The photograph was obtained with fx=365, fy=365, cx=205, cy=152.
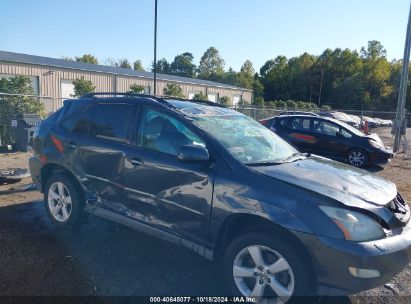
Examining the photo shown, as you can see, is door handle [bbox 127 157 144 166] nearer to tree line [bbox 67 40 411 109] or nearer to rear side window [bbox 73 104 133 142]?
rear side window [bbox 73 104 133 142]

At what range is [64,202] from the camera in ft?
15.5

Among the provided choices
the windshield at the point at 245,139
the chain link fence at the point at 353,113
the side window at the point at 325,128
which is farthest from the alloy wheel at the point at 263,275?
the chain link fence at the point at 353,113

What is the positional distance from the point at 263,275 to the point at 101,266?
1.77 metres

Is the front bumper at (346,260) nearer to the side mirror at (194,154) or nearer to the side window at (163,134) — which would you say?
the side mirror at (194,154)

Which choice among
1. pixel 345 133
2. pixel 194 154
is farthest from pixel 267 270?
pixel 345 133

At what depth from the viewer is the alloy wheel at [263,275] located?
2.98 metres

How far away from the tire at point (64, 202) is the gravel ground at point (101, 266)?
0.50ft

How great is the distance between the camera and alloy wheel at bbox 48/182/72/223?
15.4 ft

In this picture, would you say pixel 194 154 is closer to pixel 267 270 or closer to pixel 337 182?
pixel 267 270

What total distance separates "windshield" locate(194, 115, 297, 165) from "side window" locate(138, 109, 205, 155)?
168mm

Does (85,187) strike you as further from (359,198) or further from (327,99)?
(327,99)

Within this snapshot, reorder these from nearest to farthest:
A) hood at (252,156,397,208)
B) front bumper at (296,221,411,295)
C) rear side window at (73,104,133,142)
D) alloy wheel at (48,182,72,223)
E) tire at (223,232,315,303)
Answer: front bumper at (296,221,411,295) → tire at (223,232,315,303) → hood at (252,156,397,208) → rear side window at (73,104,133,142) → alloy wheel at (48,182,72,223)

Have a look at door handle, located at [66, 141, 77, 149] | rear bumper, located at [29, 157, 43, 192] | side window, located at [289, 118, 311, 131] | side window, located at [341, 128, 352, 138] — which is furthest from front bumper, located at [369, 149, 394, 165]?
rear bumper, located at [29, 157, 43, 192]

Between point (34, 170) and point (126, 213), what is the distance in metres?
1.90
